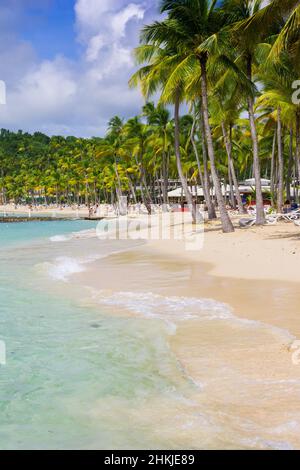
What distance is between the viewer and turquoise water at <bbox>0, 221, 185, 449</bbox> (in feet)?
13.9

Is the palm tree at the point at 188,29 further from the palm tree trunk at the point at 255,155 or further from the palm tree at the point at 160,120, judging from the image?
the palm tree at the point at 160,120

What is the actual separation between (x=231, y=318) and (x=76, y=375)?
3.01 meters

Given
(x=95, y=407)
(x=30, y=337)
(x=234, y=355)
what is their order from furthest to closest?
(x=30, y=337)
(x=234, y=355)
(x=95, y=407)

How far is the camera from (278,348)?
6039mm

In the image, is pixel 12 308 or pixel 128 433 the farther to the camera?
pixel 12 308

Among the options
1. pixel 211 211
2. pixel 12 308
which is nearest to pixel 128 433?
pixel 12 308

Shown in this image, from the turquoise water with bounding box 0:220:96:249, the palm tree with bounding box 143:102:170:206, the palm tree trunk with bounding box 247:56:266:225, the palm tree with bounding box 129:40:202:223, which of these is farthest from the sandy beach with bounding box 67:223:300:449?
the palm tree with bounding box 143:102:170:206

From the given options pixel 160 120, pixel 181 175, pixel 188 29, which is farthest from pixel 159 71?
pixel 160 120

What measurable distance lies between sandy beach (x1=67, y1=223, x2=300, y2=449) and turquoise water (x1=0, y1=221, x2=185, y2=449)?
0.37 m

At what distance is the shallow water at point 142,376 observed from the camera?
413 centimetres

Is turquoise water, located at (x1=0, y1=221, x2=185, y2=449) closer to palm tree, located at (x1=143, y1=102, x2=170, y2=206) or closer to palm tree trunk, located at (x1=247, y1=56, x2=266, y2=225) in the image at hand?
palm tree trunk, located at (x1=247, y1=56, x2=266, y2=225)

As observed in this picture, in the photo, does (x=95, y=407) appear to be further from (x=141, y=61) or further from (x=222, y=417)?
(x=141, y=61)

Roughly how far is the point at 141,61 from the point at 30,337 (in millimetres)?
20058

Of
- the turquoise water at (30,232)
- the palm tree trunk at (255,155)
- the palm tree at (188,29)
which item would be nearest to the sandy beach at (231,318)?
the palm tree trunk at (255,155)
